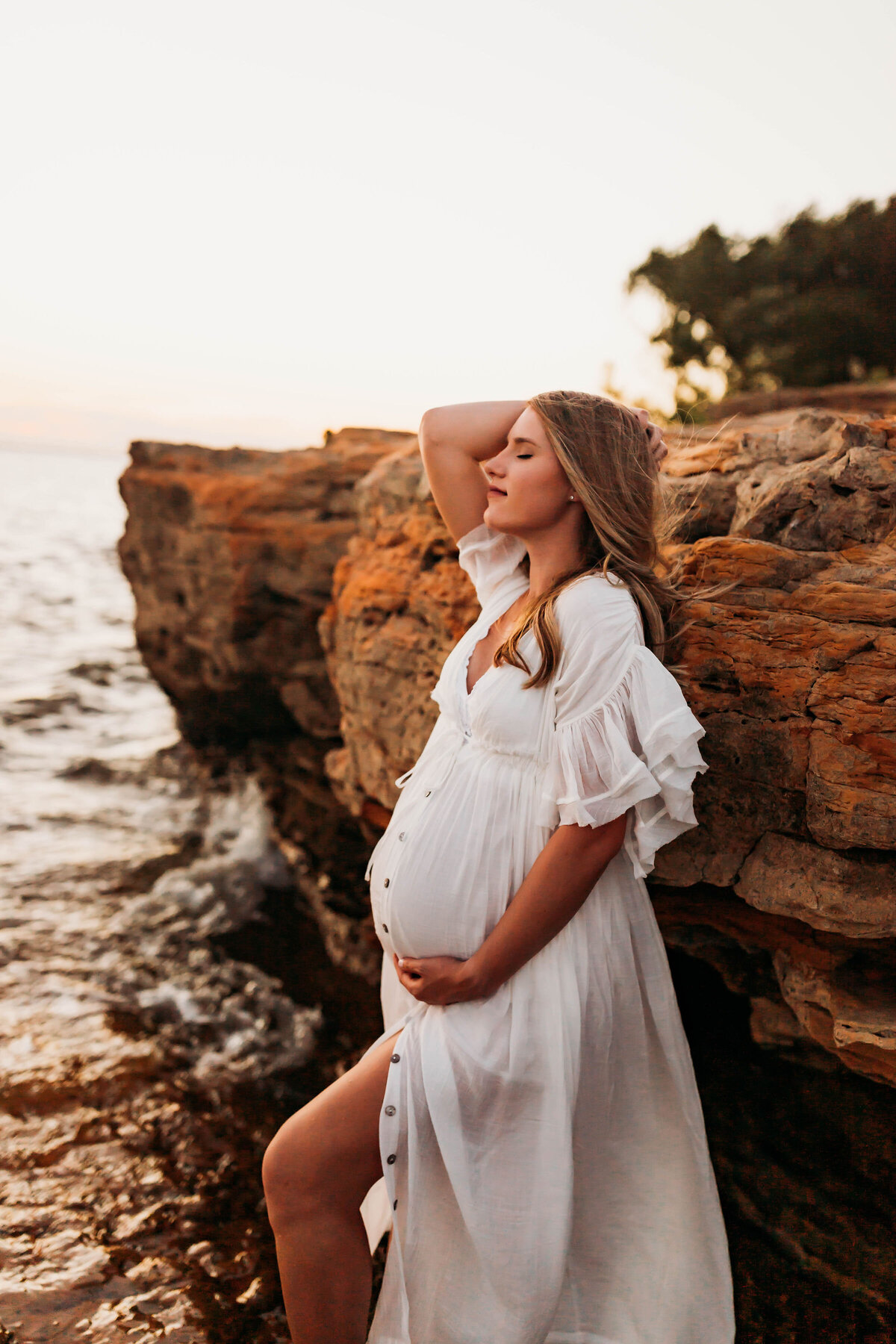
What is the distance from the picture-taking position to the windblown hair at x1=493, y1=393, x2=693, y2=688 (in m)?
2.11

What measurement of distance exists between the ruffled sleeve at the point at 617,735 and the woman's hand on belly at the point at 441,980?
390mm

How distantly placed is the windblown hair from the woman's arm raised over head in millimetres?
416

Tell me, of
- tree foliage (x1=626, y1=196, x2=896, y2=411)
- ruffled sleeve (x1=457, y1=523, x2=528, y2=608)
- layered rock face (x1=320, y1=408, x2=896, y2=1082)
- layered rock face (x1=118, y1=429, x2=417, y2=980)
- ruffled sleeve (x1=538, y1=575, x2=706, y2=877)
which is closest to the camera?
ruffled sleeve (x1=538, y1=575, x2=706, y2=877)

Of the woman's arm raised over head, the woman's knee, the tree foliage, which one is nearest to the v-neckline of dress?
the woman's arm raised over head

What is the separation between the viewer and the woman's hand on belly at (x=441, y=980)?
1935 mm

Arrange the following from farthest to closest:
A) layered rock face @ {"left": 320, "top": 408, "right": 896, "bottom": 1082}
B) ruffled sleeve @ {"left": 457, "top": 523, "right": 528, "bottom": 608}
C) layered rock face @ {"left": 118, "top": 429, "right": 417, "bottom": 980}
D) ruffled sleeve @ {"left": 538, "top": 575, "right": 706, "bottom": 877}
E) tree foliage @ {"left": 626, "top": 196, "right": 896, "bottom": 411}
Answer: tree foliage @ {"left": 626, "top": 196, "right": 896, "bottom": 411}, layered rock face @ {"left": 118, "top": 429, "right": 417, "bottom": 980}, ruffled sleeve @ {"left": 457, "top": 523, "right": 528, "bottom": 608}, layered rock face @ {"left": 320, "top": 408, "right": 896, "bottom": 1082}, ruffled sleeve @ {"left": 538, "top": 575, "right": 706, "bottom": 877}

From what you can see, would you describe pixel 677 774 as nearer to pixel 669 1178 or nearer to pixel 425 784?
pixel 425 784

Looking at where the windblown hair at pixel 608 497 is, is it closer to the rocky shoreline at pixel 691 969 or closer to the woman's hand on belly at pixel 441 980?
the rocky shoreline at pixel 691 969

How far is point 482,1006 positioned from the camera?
195 centimetres

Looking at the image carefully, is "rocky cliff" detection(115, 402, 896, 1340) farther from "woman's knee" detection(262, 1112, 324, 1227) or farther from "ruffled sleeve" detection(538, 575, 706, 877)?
"woman's knee" detection(262, 1112, 324, 1227)

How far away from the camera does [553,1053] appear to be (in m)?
1.88

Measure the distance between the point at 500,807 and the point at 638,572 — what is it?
671mm

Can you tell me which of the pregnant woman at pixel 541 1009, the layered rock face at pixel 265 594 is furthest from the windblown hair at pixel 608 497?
the layered rock face at pixel 265 594

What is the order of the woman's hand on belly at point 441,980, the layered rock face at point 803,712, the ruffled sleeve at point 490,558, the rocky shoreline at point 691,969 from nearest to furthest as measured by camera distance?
1. the woman's hand on belly at point 441,980
2. the layered rock face at point 803,712
3. the rocky shoreline at point 691,969
4. the ruffled sleeve at point 490,558
